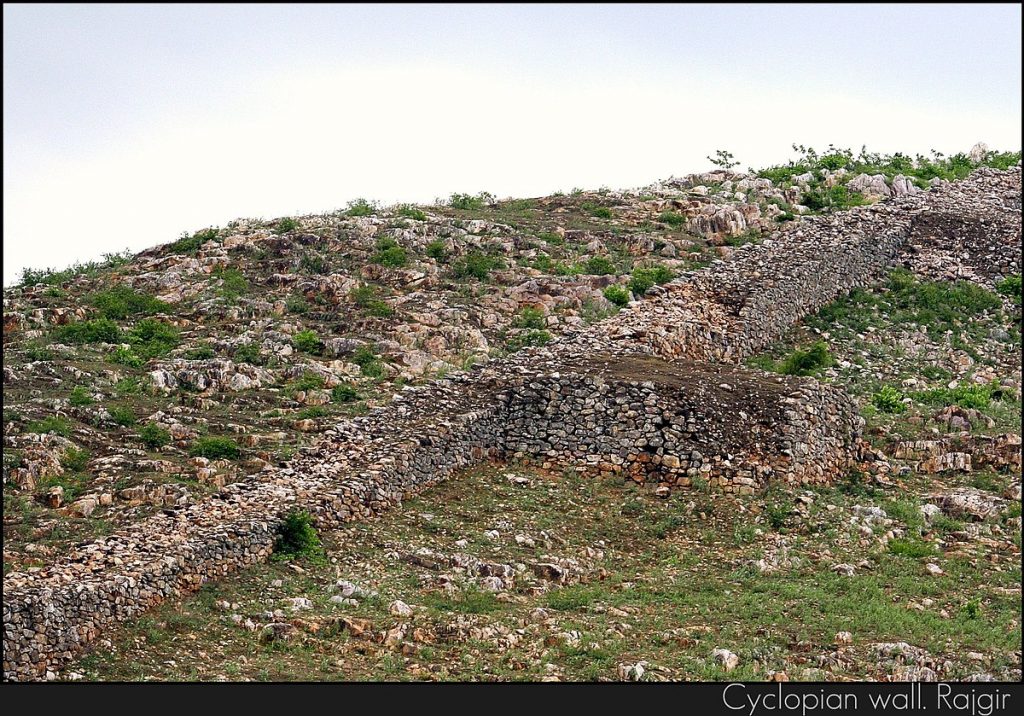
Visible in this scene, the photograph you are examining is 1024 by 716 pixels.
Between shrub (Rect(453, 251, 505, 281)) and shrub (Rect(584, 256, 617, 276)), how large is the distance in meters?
2.08

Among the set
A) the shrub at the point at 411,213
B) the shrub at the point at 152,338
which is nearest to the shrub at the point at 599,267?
the shrub at the point at 411,213

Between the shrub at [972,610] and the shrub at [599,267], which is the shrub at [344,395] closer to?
the shrub at [599,267]

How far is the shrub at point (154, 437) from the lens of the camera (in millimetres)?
20984

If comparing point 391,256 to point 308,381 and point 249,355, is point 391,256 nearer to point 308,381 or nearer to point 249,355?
point 249,355

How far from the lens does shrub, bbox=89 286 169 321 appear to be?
2733cm

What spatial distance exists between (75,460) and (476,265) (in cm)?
1229

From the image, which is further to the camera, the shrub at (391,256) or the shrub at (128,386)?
the shrub at (391,256)

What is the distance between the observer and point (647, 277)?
29797 mm

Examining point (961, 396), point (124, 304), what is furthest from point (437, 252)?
point (961, 396)

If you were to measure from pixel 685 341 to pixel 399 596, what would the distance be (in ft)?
38.0

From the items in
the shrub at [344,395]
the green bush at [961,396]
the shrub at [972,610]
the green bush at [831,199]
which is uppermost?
the green bush at [831,199]

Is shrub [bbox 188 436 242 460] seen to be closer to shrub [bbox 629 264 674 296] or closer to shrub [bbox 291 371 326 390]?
shrub [bbox 291 371 326 390]

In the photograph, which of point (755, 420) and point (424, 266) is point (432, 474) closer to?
point (755, 420)

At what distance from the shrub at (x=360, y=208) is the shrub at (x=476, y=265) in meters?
4.01
